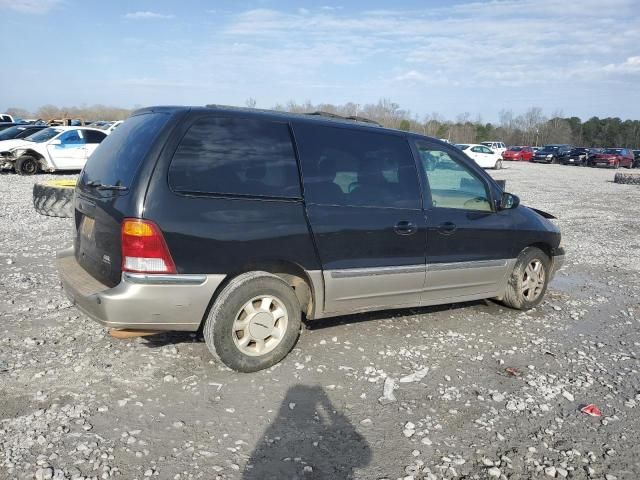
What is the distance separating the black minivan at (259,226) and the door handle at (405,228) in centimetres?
2

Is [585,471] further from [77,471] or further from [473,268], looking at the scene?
[77,471]

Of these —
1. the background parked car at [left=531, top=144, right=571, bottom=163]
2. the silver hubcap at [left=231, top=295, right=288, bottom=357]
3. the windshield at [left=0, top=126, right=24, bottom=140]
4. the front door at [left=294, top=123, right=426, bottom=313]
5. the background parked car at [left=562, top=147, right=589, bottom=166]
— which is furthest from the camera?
the background parked car at [left=531, top=144, right=571, bottom=163]

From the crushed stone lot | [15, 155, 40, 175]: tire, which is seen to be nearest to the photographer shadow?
the crushed stone lot

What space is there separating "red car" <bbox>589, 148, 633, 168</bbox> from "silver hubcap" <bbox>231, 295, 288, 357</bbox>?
4661 cm

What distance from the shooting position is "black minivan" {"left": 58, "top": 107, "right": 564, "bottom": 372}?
3594 millimetres

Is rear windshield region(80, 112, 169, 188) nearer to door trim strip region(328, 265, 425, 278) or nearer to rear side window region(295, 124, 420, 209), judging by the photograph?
rear side window region(295, 124, 420, 209)

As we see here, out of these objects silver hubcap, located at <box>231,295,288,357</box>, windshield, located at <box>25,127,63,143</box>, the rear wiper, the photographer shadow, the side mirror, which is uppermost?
windshield, located at <box>25,127,63,143</box>

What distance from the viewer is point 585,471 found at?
3.02 meters

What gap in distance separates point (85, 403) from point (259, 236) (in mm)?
1595

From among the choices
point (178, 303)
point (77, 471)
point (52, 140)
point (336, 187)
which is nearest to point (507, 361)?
point (336, 187)

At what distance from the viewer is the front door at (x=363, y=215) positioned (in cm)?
420

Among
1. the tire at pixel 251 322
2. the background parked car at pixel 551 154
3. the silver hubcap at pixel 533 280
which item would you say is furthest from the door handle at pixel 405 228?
the background parked car at pixel 551 154

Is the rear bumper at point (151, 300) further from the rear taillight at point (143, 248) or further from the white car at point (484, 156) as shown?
the white car at point (484, 156)

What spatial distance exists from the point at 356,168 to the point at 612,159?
151 feet
